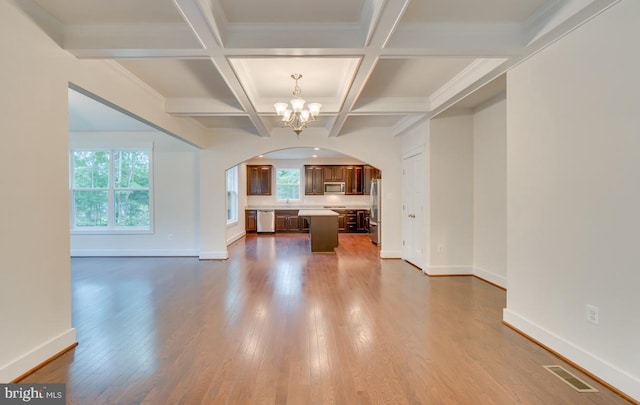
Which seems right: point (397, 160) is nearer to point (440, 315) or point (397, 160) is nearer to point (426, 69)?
point (426, 69)

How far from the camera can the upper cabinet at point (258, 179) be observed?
415 inches

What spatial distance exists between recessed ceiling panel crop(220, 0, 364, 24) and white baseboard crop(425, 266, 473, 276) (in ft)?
12.6

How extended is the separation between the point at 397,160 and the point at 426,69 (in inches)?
118

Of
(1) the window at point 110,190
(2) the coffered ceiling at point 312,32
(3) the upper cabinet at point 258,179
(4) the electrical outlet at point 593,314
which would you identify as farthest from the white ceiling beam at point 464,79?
(3) the upper cabinet at point 258,179

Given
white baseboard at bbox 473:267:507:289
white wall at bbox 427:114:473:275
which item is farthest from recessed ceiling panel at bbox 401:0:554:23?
white baseboard at bbox 473:267:507:289

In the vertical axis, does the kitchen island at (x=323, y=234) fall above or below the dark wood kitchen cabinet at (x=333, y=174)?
below

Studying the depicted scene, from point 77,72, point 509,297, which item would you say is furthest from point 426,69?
point 77,72

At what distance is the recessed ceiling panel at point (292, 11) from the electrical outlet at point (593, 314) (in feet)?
8.95

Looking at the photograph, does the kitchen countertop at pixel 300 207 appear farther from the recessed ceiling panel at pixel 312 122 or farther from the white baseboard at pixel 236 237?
the recessed ceiling panel at pixel 312 122

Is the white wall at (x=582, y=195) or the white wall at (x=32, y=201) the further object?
the white wall at (x=32, y=201)

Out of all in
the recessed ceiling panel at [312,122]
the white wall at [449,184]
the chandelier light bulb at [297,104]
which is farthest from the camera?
the recessed ceiling panel at [312,122]

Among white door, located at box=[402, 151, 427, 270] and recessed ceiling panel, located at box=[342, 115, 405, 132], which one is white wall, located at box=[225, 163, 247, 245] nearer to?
recessed ceiling panel, located at box=[342, 115, 405, 132]

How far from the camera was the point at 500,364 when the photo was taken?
2.24 m

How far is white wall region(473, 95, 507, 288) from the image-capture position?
13.6ft
